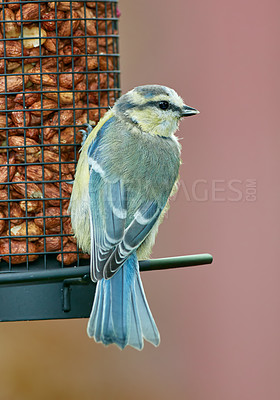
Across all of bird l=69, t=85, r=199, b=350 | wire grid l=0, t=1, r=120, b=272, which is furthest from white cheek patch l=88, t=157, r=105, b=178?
wire grid l=0, t=1, r=120, b=272

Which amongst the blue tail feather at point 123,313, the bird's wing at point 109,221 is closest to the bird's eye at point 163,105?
the bird's wing at point 109,221

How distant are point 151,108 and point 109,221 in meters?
0.62

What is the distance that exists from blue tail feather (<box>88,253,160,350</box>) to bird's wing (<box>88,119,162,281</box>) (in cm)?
9

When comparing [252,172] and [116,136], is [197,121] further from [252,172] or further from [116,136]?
[116,136]

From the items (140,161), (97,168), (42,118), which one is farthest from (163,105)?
(42,118)

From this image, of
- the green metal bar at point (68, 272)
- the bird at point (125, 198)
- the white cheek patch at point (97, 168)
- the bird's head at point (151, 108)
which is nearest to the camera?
the green metal bar at point (68, 272)

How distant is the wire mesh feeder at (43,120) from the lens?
11.9 ft

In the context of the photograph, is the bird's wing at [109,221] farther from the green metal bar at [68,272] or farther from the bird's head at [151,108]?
the bird's head at [151,108]

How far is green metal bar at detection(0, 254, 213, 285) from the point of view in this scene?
315 centimetres

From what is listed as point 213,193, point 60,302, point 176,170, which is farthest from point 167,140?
point 213,193

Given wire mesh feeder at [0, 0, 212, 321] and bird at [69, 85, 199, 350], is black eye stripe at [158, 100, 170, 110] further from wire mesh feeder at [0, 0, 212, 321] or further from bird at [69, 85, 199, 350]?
wire mesh feeder at [0, 0, 212, 321]

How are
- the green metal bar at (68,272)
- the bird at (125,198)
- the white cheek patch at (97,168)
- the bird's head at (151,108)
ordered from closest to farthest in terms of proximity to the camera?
1. the green metal bar at (68,272)
2. the bird at (125,198)
3. the white cheek patch at (97,168)
4. the bird's head at (151,108)

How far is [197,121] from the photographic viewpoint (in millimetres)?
5598

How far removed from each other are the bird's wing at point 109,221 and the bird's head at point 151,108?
0.22 m
